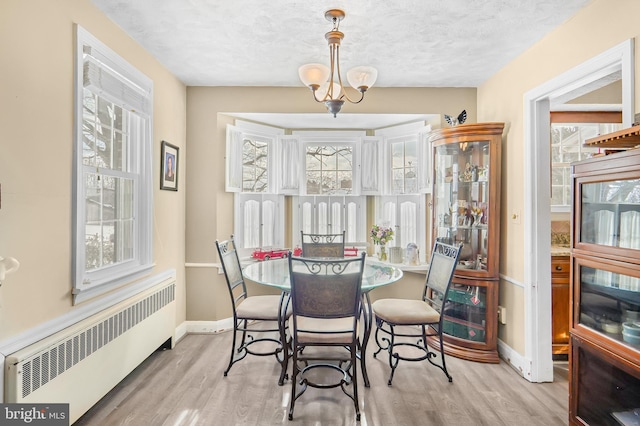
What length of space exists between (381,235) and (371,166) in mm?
917

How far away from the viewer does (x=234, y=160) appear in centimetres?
390

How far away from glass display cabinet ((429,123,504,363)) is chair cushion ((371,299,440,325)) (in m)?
0.58

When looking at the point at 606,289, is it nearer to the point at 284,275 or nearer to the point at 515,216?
the point at 515,216

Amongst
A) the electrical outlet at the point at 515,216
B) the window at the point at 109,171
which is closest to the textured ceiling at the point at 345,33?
the window at the point at 109,171

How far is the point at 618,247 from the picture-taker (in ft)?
5.52

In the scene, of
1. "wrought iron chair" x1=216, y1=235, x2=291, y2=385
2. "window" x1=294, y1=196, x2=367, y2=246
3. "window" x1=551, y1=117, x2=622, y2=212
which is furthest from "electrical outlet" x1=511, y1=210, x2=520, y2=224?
"wrought iron chair" x1=216, y1=235, x2=291, y2=385

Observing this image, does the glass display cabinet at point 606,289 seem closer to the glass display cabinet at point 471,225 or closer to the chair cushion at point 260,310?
the glass display cabinet at point 471,225

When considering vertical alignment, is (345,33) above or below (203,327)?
above

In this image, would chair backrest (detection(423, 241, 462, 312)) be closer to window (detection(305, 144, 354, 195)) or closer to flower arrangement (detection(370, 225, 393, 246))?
flower arrangement (detection(370, 225, 393, 246))

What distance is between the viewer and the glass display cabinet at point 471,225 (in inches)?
124

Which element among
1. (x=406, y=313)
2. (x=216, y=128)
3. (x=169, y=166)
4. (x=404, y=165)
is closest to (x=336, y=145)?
(x=404, y=165)

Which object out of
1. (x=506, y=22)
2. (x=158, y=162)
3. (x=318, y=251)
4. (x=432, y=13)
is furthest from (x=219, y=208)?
(x=506, y=22)

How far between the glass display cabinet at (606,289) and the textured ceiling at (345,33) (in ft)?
4.01

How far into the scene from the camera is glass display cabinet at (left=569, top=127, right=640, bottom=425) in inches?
64.3
